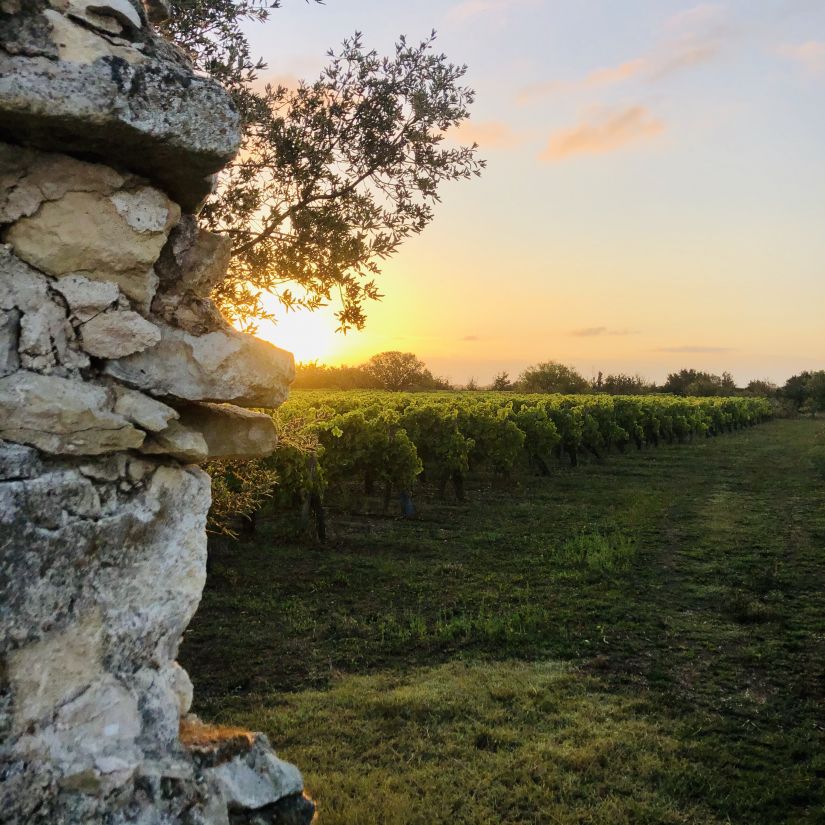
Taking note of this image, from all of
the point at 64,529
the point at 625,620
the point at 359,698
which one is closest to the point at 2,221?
the point at 64,529

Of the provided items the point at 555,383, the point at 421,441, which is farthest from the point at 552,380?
the point at 421,441

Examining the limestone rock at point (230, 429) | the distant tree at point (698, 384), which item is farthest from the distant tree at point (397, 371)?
the limestone rock at point (230, 429)

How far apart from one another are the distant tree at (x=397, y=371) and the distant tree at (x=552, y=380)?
43.2ft

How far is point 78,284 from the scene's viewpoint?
9.77ft

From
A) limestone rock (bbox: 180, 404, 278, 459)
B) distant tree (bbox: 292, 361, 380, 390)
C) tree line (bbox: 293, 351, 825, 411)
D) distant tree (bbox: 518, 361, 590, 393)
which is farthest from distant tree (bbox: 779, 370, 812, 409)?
limestone rock (bbox: 180, 404, 278, 459)

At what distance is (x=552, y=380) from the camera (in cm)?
9306

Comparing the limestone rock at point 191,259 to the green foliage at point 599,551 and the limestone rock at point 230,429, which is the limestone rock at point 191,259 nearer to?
the limestone rock at point 230,429

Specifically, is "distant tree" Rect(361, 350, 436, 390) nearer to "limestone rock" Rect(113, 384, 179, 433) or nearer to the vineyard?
the vineyard

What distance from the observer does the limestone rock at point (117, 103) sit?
8.98 feet

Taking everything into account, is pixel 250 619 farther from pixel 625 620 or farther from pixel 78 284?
pixel 78 284

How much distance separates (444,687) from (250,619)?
166 inches

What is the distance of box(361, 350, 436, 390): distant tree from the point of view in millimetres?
82250

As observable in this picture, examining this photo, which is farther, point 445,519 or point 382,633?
point 445,519

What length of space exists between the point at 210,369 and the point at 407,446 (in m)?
17.9
